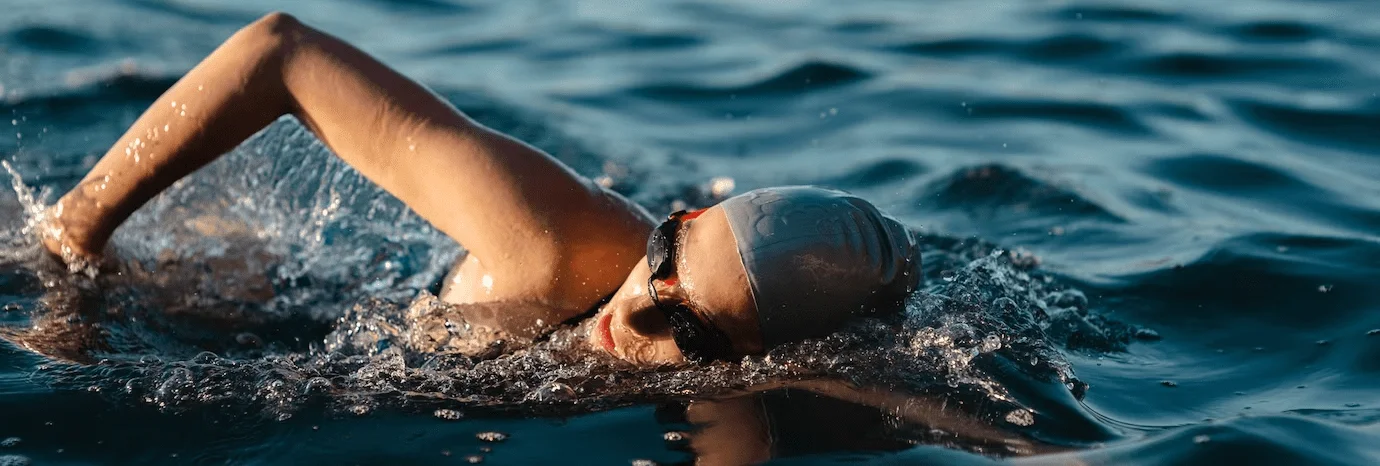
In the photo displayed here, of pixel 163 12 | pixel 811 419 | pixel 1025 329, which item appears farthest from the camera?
pixel 163 12

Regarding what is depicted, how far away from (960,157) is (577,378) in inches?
144

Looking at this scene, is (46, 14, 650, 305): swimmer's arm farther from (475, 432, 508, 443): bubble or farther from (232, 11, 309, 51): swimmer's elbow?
(475, 432, 508, 443): bubble

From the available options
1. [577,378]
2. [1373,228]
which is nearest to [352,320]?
[577,378]

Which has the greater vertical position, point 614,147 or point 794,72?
point 794,72

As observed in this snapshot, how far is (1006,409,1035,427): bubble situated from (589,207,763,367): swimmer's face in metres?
0.64

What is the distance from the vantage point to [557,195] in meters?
3.60

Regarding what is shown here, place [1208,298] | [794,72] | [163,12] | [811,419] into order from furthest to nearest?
[163,12] → [794,72] → [1208,298] → [811,419]

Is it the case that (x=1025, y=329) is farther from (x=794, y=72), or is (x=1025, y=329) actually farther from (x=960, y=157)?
(x=794, y=72)

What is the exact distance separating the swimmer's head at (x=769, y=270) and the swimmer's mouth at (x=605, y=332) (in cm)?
14

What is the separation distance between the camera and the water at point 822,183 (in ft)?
10.7

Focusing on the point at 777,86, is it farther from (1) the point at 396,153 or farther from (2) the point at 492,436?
(2) the point at 492,436

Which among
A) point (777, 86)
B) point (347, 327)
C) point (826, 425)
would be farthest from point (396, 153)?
point (777, 86)

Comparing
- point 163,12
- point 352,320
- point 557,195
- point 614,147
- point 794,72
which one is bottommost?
point 352,320

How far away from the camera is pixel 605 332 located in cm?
359
